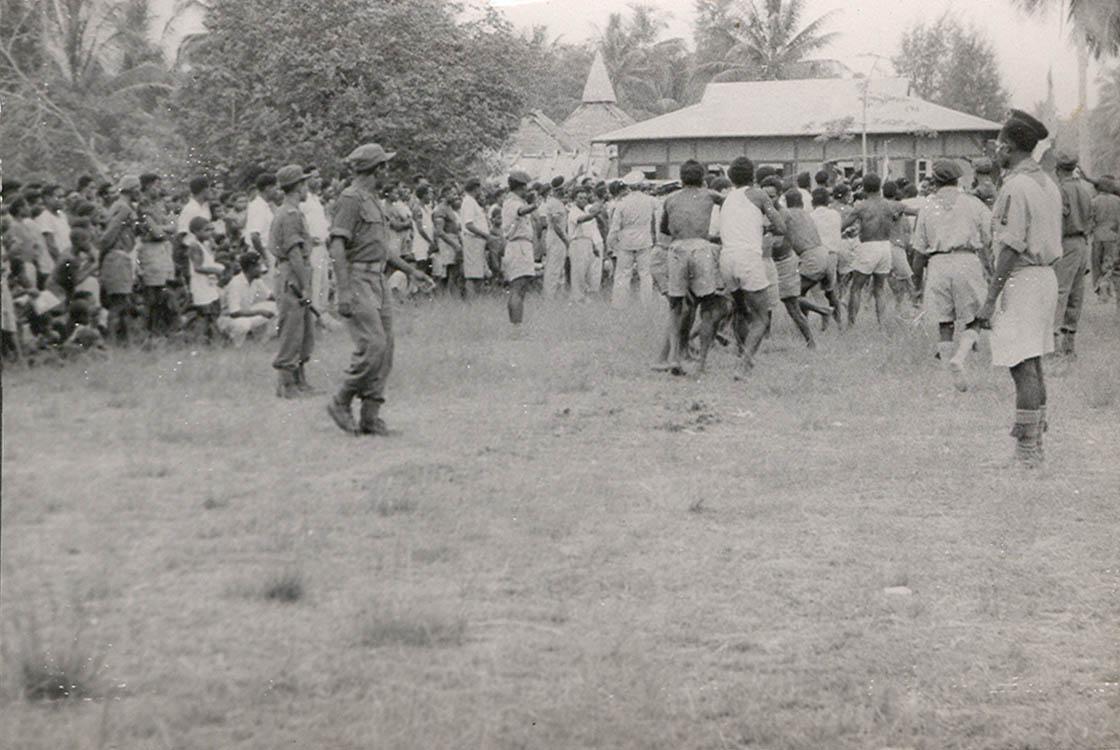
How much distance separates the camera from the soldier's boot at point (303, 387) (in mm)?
4535

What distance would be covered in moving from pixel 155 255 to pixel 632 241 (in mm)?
10625

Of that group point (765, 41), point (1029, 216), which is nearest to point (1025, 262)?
point (1029, 216)

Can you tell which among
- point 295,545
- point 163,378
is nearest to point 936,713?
point 295,545

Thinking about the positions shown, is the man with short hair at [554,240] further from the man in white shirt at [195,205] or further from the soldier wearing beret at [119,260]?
the soldier wearing beret at [119,260]

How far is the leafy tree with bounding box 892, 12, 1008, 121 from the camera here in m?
6.74

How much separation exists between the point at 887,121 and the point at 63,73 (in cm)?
1037

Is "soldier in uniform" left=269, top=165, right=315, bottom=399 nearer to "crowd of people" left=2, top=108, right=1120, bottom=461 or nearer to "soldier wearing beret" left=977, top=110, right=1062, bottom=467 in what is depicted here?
"crowd of people" left=2, top=108, right=1120, bottom=461

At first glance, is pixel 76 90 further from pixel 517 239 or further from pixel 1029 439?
pixel 517 239

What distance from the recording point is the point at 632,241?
45.8 ft

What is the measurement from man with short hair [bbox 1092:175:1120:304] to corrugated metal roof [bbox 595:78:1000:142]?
197 centimetres

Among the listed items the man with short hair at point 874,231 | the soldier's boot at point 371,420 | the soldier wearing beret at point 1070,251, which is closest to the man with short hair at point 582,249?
the man with short hair at point 874,231

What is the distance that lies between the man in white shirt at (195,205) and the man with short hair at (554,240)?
11069 mm

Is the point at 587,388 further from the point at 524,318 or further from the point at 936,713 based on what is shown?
the point at 936,713

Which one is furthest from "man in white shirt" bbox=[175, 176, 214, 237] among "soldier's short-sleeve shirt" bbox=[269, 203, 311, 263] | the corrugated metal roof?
the corrugated metal roof
